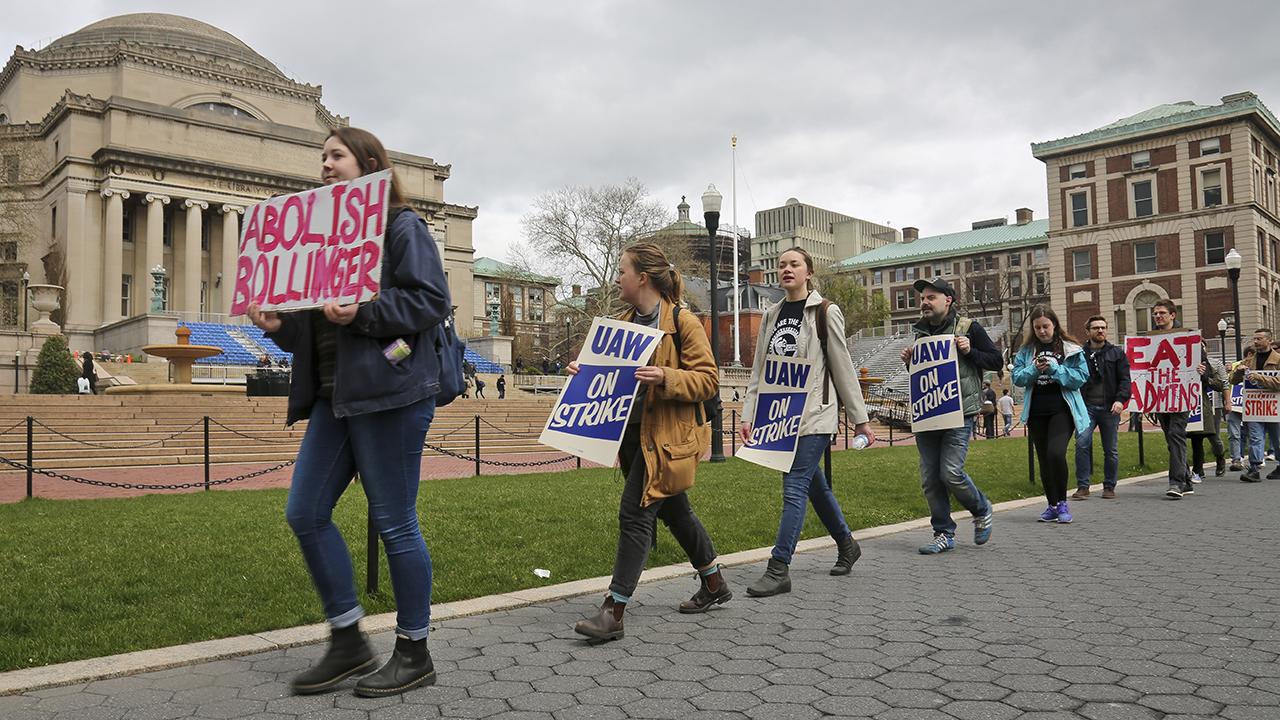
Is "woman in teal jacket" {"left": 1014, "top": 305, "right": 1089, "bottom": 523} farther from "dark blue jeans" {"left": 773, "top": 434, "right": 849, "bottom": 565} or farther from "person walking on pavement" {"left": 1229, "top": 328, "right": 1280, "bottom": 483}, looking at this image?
"person walking on pavement" {"left": 1229, "top": 328, "right": 1280, "bottom": 483}

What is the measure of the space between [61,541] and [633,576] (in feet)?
17.0

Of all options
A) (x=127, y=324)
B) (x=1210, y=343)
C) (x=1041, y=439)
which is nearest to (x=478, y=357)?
(x=127, y=324)

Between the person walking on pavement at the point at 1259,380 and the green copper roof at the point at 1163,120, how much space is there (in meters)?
51.9

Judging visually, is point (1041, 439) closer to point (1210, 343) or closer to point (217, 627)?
point (217, 627)

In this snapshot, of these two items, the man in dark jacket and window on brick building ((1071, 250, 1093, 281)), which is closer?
the man in dark jacket

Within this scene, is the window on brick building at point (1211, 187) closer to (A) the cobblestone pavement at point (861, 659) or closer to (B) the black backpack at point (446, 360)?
(A) the cobblestone pavement at point (861, 659)

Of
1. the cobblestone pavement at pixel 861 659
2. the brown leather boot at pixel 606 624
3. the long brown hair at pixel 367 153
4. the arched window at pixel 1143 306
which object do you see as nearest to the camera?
the cobblestone pavement at pixel 861 659

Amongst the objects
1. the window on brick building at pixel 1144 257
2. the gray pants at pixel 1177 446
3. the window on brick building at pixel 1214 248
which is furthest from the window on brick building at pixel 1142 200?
the gray pants at pixel 1177 446

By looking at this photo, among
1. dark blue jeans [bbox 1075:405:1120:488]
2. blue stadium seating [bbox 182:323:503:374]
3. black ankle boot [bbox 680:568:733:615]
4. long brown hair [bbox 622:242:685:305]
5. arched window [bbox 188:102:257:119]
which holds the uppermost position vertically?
arched window [bbox 188:102:257:119]

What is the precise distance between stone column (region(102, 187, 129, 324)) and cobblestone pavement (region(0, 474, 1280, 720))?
56.7 meters

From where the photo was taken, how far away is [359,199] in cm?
381

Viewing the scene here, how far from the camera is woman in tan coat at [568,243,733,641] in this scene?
4.80 meters

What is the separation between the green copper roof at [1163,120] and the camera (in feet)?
188

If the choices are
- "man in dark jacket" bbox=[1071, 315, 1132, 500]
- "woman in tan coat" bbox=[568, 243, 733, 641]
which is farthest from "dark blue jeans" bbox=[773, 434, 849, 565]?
"man in dark jacket" bbox=[1071, 315, 1132, 500]
